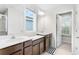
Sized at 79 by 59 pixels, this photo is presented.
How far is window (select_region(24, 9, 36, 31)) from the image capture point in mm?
1390

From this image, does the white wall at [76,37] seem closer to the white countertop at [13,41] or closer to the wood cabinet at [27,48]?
the white countertop at [13,41]

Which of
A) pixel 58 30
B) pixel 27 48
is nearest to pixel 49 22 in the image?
pixel 58 30

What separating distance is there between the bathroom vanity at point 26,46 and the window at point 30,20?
15 centimetres

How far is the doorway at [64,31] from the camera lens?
138 centimetres

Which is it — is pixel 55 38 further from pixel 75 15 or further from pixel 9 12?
pixel 9 12

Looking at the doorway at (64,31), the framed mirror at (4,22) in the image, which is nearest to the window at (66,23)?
the doorway at (64,31)

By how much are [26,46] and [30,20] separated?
0.40 metres

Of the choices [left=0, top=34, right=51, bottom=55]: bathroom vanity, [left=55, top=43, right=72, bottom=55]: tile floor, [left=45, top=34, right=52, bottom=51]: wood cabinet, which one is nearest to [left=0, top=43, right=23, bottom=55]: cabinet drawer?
[left=0, top=34, right=51, bottom=55]: bathroom vanity

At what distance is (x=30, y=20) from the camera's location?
4.63 feet

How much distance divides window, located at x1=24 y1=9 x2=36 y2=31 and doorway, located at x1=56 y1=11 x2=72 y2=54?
373mm

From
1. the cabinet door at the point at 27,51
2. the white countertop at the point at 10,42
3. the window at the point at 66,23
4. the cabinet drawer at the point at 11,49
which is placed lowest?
the cabinet door at the point at 27,51

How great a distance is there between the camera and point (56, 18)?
1436 mm

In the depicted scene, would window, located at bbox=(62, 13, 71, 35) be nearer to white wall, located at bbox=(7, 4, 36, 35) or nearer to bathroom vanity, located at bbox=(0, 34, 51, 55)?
bathroom vanity, located at bbox=(0, 34, 51, 55)

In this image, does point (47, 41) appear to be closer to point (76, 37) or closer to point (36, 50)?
point (36, 50)
